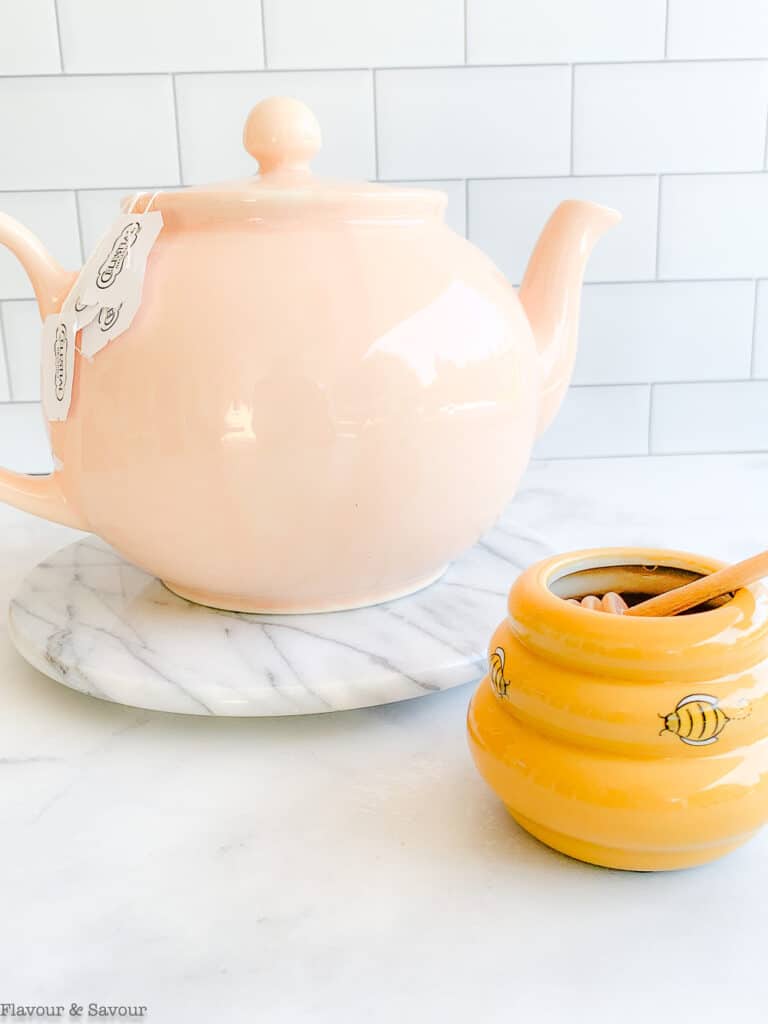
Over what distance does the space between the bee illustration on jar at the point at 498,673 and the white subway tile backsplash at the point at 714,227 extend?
70cm

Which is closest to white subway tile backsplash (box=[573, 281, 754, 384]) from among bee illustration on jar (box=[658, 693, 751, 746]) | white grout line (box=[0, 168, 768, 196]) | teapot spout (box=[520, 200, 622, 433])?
white grout line (box=[0, 168, 768, 196])

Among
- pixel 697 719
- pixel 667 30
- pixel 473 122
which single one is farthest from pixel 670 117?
pixel 697 719

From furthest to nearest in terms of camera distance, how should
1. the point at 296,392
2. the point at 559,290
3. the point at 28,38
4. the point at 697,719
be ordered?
the point at 28,38 < the point at 559,290 < the point at 296,392 < the point at 697,719

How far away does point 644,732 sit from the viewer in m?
0.35

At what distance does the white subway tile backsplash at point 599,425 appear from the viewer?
40.1 inches

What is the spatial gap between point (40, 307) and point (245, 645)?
239 mm

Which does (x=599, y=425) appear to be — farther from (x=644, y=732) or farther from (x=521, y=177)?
(x=644, y=732)

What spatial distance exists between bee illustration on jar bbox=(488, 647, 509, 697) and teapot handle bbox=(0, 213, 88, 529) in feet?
0.94

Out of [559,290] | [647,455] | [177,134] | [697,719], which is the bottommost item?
[647,455]

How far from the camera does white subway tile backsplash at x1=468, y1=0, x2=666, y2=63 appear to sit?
89 centimetres

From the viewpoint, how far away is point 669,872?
1.22ft

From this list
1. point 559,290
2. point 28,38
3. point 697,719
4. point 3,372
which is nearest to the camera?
point 697,719

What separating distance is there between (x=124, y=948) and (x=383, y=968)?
93mm

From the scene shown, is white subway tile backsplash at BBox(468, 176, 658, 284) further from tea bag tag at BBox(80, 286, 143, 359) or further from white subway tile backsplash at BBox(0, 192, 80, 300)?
tea bag tag at BBox(80, 286, 143, 359)
